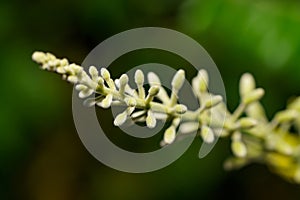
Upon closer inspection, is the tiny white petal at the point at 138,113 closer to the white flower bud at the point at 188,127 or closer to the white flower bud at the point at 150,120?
the white flower bud at the point at 150,120

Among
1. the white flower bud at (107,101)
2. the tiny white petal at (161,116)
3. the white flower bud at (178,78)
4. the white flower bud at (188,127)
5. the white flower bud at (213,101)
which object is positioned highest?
the white flower bud at (178,78)

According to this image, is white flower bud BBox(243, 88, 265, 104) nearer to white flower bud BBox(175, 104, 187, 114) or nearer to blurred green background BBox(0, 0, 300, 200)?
white flower bud BBox(175, 104, 187, 114)

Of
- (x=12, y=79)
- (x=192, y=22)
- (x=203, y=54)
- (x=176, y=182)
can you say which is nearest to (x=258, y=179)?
(x=176, y=182)

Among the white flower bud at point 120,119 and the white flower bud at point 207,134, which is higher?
the white flower bud at point 207,134

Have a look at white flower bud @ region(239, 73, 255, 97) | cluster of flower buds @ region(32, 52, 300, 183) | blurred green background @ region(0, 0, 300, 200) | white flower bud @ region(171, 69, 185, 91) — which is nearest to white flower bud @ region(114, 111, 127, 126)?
cluster of flower buds @ region(32, 52, 300, 183)

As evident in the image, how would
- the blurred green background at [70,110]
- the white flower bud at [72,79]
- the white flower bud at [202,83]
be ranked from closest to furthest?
the white flower bud at [72,79], the white flower bud at [202,83], the blurred green background at [70,110]

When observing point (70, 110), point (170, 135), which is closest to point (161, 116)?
point (170, 135)

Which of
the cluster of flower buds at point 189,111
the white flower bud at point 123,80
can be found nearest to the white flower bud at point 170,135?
the cluster of flower buds at point 189,111
